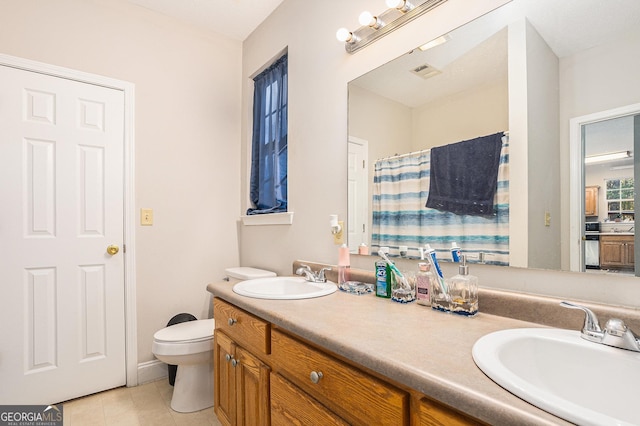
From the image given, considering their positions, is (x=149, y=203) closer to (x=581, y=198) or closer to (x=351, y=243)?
(x=351, y=243)

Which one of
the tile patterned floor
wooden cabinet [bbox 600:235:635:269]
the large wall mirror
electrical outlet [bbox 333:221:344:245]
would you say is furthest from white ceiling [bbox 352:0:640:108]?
the tile patterned floor

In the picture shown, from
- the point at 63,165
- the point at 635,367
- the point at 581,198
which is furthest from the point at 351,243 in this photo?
the point at 63,165

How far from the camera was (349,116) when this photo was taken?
166 centimetres

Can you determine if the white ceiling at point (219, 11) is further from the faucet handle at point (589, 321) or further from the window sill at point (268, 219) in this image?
the faucet handle at point (589, 321)

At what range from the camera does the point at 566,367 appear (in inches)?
30.0

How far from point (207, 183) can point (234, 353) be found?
1.51 m

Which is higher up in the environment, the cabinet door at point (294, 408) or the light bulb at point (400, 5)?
the light bulb at point (400, 5)

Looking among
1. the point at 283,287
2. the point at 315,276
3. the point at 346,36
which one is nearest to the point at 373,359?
the point at 315,276

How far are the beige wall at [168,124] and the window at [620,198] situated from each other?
233cm

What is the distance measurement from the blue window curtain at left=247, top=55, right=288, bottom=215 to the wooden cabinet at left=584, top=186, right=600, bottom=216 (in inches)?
64.0

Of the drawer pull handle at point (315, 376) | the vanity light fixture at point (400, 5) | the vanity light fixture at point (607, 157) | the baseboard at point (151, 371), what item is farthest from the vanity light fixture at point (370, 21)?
the baseboard at point (151, 371)

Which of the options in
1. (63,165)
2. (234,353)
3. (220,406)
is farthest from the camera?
(63,165)

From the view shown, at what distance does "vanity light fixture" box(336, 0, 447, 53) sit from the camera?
1.31 m
